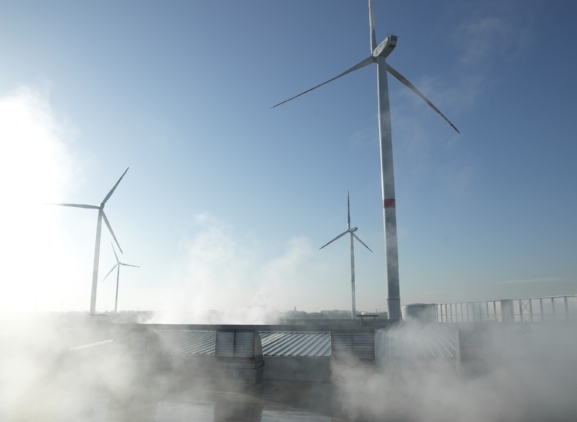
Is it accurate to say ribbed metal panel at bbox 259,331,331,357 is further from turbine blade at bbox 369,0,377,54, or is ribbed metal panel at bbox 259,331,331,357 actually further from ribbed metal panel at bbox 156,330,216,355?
turbine blade at bbox 369,0,377,54

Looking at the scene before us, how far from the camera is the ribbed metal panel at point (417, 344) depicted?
659 inches

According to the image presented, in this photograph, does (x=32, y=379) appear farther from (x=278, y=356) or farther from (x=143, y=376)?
(x=278, y=356)

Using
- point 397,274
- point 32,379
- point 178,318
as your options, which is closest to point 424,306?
point 397,274

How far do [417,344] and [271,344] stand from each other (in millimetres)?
6691

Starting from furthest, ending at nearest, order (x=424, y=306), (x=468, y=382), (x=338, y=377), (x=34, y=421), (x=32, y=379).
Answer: (x=424, y=306) < (x=32, y=379) < (x=338, y=377) < (x=468, y=382) < (x=34, y=421)

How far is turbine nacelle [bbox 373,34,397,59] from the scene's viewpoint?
3028cm

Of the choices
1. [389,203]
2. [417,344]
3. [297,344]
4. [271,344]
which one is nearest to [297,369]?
[297,344]

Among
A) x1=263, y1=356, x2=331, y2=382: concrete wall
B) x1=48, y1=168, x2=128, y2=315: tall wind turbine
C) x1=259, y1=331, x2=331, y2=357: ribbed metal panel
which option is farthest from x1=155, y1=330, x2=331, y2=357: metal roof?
x1=48, y1=168, x2=128, y2=315: tall wind turbine

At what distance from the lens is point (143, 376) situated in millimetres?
18469

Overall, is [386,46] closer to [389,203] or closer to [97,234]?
[389,203]

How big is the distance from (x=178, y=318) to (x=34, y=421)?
2615 inches

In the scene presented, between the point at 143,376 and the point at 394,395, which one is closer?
the point at 394,395

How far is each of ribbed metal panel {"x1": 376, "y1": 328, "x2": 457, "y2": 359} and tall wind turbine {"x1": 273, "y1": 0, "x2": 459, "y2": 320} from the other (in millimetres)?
5576

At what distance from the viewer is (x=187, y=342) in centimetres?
2222
